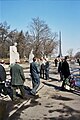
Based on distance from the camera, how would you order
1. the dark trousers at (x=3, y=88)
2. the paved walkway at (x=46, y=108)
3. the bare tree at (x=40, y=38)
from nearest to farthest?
the paved walkway at (x=46, y=108) → the dark trousers at (x=3, y=88) → the bare tree at (x=40, y=38)

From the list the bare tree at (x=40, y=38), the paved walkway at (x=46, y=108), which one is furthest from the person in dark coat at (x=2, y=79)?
the bare tree at (x=40, y=38)

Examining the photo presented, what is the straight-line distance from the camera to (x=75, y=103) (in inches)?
443

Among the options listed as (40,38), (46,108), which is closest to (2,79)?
(46,108)

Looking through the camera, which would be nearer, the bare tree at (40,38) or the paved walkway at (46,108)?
the paved walkway at (46,108)

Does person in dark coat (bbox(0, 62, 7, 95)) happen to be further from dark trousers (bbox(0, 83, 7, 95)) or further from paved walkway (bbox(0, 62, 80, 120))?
paved walkway (bbox(0, 62, 80, 120))

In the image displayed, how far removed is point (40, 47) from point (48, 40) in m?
3.66

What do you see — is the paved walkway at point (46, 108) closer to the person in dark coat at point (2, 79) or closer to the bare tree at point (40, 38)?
the person in dark coat at point (2, 79)

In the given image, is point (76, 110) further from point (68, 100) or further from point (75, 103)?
point (68, 100)

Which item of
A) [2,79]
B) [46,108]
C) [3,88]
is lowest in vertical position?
[46,108]

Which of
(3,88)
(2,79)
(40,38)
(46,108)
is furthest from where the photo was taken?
(40,38)

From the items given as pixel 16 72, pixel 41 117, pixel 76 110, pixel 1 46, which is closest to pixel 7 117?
pixel 41 117

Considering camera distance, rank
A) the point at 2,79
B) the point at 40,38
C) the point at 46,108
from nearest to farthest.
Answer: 1. the point at 46,108
2. the point at 2,79
3. the point at 40,38

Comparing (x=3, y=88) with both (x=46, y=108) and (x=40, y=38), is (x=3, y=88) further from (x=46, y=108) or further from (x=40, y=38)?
(x=40, y=38)

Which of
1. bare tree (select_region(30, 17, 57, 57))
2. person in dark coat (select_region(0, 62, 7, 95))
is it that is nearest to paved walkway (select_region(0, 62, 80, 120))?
person in dark coat (select_region(0, 62, 7, 95))
